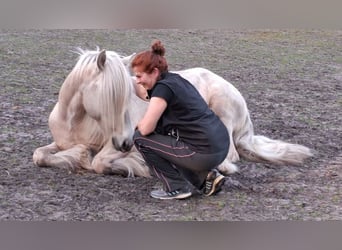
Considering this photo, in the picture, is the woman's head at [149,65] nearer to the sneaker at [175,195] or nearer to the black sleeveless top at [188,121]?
Answer: the black sleeveless top at [188,121]

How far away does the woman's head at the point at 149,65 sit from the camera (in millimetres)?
3508

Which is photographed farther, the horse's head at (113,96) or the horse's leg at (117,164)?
the horse's leg at (117,164)

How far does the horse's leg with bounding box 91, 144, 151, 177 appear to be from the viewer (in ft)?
13.8

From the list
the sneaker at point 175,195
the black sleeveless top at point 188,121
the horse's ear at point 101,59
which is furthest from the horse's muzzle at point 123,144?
the horse's ear at point 101,59

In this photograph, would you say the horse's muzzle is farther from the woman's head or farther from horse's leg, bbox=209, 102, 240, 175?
horse's leg, bbox=209, 102, 240, 175

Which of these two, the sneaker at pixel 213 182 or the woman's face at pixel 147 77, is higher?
the woman's face at pixel 147 77

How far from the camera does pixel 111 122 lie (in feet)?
12.6

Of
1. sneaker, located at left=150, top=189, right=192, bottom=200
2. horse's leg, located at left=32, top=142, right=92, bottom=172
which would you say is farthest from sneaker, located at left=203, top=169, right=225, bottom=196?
horse's leg, located at left=32, top=142, right=92, bottom=172

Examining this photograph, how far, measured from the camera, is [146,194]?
3854 millimetres

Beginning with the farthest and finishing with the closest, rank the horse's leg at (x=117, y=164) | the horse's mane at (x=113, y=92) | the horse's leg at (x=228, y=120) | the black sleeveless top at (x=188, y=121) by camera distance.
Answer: the horse's leg at (x=228, y=120) < the horse's leg at (x=117, y=164) < the horse's mane at (x=113, y=92) < the black sleeveless top at (x=188, y=121)

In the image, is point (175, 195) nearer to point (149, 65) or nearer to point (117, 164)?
point (117, 164)

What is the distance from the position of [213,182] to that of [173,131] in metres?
0.44

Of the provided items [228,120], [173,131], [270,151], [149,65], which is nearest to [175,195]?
[173,131]

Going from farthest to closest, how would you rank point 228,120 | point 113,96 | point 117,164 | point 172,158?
1. point 228,120
2. point 117,164
3. point 113,96
4. point 172,158
